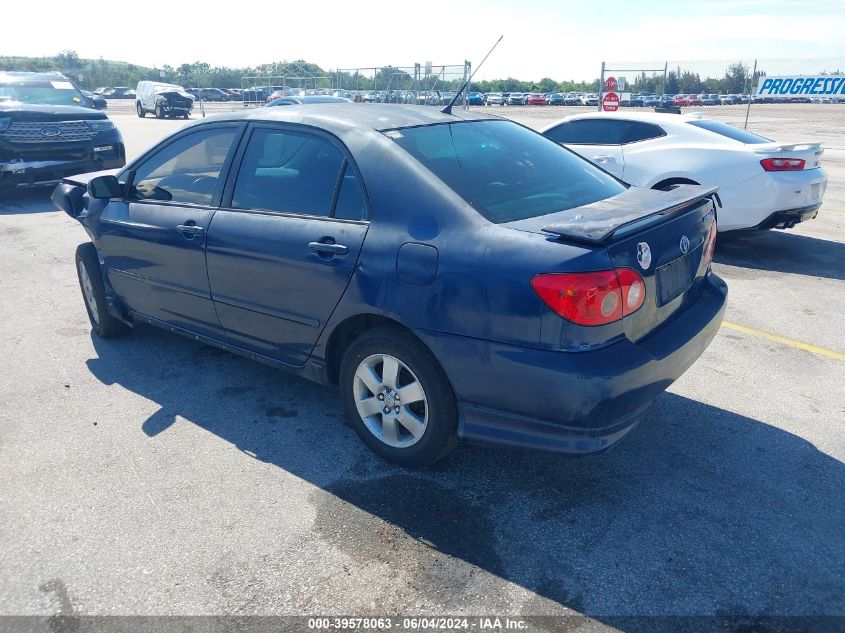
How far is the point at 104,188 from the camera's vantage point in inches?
175

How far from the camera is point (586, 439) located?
2.75 meters

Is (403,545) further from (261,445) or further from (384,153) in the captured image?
(384,153)

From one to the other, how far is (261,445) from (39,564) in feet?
3.83

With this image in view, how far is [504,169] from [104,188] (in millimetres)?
2685

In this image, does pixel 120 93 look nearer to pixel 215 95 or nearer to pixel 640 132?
pixel 215 95

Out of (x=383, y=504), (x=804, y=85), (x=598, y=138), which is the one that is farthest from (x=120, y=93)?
(x=383, y=504)

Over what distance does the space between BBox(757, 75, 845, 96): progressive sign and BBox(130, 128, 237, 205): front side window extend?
19589 mm

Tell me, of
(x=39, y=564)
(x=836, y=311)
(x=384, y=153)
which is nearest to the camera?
(x=39, y=564)

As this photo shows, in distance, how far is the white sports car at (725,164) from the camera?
699cm

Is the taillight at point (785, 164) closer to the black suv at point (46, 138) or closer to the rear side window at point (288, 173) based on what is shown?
the rear side window at point (288, 173)

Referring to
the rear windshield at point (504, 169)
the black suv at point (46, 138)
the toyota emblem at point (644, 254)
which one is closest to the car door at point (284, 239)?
the rear windshield at point (504, 169)

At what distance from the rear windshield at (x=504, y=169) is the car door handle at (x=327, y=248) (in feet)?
1.85

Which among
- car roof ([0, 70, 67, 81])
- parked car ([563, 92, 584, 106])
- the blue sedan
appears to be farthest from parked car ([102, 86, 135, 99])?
the blue sedan

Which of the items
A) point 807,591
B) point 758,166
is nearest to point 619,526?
point 807,591
